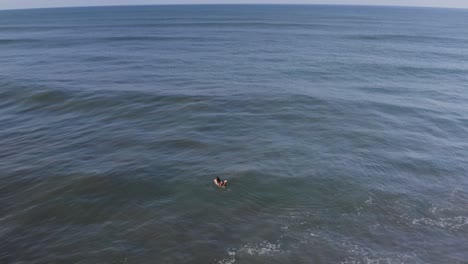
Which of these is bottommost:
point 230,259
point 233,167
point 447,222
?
point 447,222

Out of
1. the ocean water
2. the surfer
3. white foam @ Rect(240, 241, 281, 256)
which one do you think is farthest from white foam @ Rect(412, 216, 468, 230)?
the surfer

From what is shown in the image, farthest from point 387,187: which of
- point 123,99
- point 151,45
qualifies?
point 151,45

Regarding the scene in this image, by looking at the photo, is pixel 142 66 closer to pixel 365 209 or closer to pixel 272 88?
pixel 272 88

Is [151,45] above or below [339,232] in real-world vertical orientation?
above

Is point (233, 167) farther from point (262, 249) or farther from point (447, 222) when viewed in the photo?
point (447, 222)

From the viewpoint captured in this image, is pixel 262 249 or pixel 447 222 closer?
pixel 262 249

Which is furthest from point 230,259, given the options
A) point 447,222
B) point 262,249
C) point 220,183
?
point 447,222

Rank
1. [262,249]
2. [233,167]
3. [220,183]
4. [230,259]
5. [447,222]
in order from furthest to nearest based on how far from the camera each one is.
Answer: [233,167] < [220,183] < [447,222] < [262,249] < [230,259]

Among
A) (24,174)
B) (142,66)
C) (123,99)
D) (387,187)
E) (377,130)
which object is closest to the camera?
(387,187)
